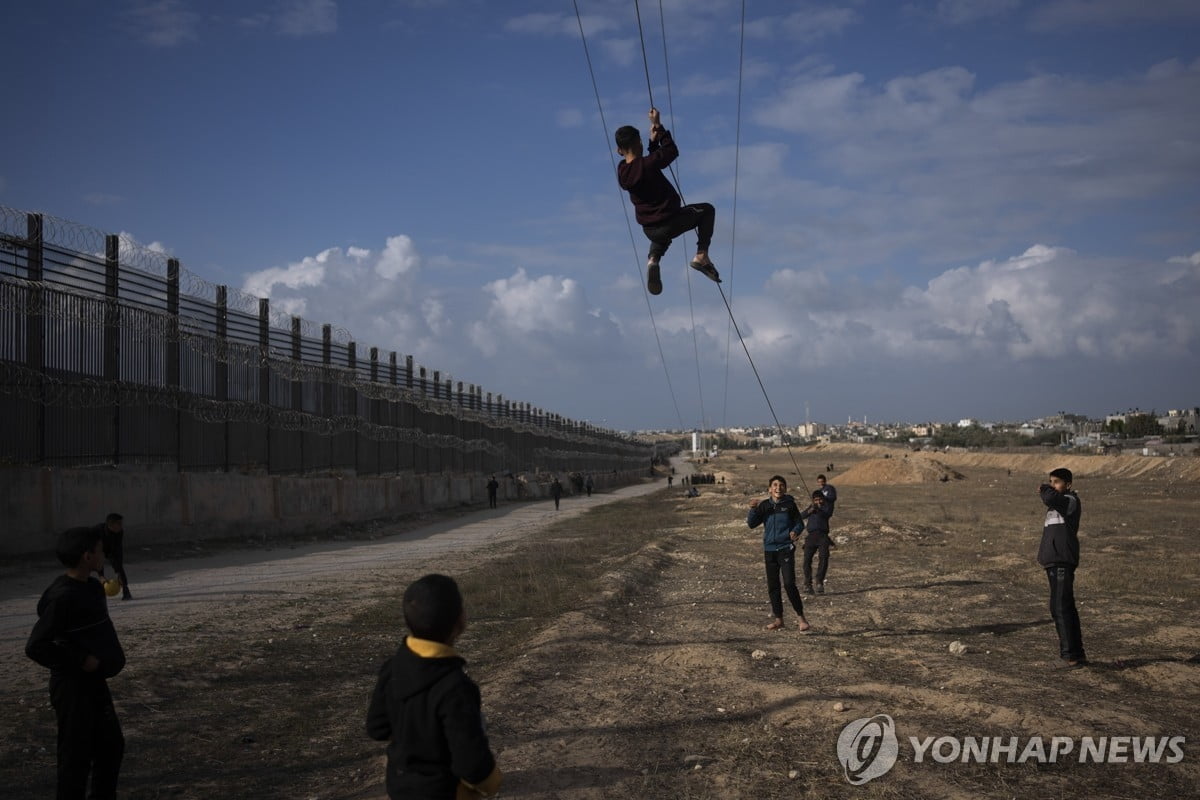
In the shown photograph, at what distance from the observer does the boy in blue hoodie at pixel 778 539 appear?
12555 millimetres

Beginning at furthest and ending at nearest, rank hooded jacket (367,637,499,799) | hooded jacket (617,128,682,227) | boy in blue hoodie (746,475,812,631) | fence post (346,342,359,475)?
fence post (346,342,359,475) → boy in blue hoodie (746,475,812,631) → hooded jacket (617,128,682,227) → hooded jacket (367,637,499,799)

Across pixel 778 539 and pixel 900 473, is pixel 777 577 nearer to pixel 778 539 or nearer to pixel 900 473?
pixel 778 539

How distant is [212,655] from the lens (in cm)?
1065

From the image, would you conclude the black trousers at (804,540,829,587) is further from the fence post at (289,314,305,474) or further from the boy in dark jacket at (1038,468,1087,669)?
the fence post at (289,314,305,474)

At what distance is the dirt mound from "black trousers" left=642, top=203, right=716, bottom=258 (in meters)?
65.7

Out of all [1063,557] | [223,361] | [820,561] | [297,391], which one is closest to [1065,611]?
[1063,557]

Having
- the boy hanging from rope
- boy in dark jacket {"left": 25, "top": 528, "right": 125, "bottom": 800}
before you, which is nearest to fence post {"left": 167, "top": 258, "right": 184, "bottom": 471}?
the boy hanging from rope

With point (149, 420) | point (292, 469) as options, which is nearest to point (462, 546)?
point (292, 469)

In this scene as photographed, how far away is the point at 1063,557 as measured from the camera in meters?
10.1

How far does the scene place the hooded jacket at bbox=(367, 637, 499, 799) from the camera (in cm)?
358

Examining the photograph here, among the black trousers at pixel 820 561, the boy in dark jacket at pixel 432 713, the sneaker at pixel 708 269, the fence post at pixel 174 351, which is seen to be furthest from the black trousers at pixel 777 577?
the fence post at pixel 174 351

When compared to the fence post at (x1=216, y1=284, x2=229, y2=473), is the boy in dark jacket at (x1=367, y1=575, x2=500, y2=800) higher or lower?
lower

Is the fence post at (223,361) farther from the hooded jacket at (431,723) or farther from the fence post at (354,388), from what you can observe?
the hooded jacket at (431,723)

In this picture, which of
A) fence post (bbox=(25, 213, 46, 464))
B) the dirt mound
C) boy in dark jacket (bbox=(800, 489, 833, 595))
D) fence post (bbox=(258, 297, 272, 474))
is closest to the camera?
boy in dark jacket (bbox=(800, 489, 833, 595))
